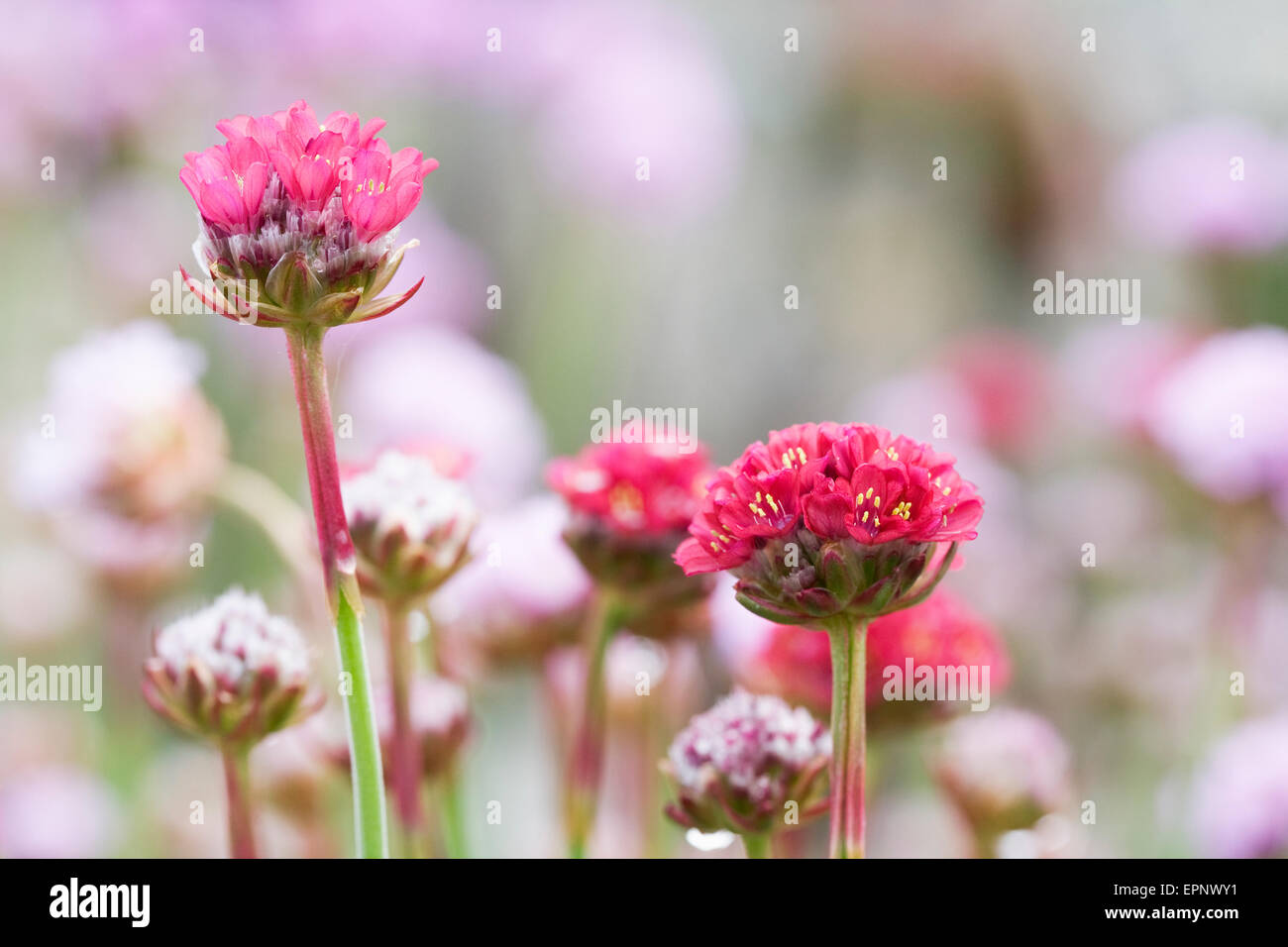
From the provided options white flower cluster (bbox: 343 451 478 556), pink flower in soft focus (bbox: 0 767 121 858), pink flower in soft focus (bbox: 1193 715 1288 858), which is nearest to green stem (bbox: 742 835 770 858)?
white flower cluster (bbox: 343 451 478 556)

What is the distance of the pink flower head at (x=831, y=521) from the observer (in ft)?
0.80

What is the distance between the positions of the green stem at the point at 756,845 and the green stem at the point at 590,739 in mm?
48

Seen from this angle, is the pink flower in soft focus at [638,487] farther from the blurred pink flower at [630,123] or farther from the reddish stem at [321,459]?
the blurred pink flower at [630,123]

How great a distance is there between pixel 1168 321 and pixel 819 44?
0.61m

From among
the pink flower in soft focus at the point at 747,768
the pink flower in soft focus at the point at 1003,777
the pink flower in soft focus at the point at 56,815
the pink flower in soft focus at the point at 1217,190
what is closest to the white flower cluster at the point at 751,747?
the pink flower in soft focus at the point at 747,768

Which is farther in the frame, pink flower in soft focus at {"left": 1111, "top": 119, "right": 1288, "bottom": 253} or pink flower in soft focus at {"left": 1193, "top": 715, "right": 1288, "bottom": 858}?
pink flower in soft focus at {"left": 1111, "top": 119, "right": 1288, "bottom": 253}

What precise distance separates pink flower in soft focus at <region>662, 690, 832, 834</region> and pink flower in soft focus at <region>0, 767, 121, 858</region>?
328 mm

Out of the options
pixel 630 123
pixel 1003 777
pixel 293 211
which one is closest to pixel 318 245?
pixel 293 211

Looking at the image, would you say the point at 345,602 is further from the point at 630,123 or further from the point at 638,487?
the point at 630,123

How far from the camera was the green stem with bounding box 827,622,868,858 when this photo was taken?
9.5 inches

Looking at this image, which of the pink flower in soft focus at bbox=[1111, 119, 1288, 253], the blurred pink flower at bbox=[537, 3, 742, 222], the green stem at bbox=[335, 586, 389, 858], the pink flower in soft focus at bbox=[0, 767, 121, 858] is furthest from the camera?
the blurred pink flower at bbox=[537, 3, 742, 222]

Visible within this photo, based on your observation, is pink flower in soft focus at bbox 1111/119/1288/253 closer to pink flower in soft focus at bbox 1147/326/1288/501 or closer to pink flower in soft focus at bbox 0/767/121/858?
pink flower in soft focus at bbox 1147/326/1288/501

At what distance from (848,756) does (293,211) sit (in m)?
0.16

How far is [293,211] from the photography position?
0.24m
